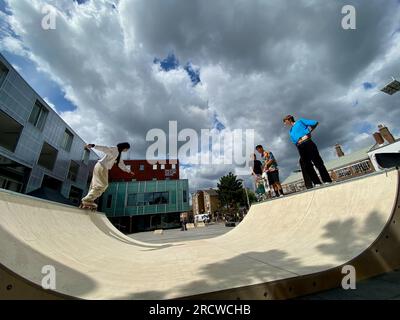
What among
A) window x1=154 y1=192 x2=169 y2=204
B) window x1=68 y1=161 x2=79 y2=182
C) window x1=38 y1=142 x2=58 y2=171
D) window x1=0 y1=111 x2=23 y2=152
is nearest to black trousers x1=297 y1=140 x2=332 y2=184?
window x1=0 y1=111 x2=23 y2=152

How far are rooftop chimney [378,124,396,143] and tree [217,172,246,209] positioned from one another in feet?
90.3

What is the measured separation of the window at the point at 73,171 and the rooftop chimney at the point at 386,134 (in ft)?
149

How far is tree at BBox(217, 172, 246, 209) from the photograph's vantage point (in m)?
45.3

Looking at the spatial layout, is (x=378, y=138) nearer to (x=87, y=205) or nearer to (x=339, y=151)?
(x=339, y=151)

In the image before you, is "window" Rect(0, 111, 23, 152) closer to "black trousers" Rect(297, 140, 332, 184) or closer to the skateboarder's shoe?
the skateboarder's shoe

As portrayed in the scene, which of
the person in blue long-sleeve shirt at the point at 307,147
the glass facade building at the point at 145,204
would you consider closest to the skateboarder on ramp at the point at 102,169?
the person in blue long-sleeve shirt at the point at 307,147

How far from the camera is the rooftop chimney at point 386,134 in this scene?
27812 mm

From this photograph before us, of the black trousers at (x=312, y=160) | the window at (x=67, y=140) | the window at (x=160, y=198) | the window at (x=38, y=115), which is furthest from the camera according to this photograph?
the window at (x=160, y=198)

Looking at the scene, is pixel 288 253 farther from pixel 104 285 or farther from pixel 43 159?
pixel 43 159

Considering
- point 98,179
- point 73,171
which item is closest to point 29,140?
point 73,171

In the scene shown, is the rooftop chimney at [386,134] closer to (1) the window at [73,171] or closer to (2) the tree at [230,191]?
(2) the tree at [230,191]
